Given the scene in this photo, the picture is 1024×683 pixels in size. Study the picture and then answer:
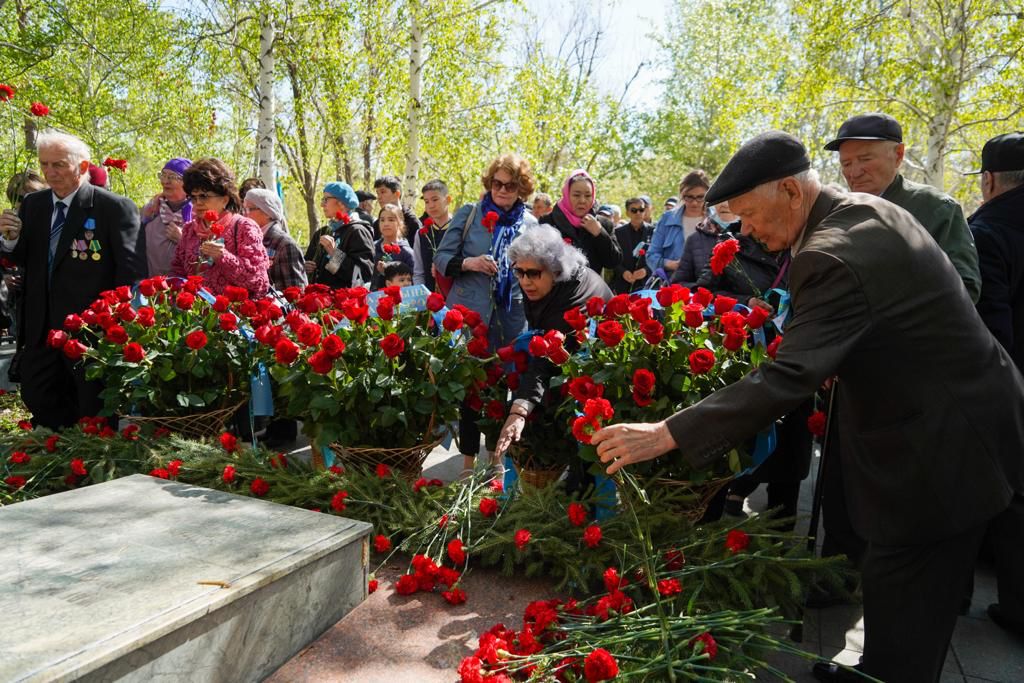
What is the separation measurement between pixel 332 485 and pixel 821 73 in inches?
455

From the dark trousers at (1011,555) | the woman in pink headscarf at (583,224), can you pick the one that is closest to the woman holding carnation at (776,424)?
the dark trousers at (1011,555)

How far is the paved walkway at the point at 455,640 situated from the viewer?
6.73 ft

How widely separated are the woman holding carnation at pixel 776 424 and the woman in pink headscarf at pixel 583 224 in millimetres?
1166

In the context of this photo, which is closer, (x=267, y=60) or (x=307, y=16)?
(x=267, y=60)

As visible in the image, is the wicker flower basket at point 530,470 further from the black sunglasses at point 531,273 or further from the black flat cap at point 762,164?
the black flat cap at point 762,164

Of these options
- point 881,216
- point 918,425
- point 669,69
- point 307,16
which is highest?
point 669,69

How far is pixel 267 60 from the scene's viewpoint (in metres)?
10.3

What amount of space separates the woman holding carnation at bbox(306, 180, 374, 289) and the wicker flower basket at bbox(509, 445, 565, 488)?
3392mm

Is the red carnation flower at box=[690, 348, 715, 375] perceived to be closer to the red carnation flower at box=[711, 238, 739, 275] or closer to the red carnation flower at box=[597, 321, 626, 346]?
the red carnation flower at box=[597, 321, 626, 346]

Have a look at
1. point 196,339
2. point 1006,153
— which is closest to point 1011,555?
point 1006,153

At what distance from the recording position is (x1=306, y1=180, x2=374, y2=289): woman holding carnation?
6.32 meters

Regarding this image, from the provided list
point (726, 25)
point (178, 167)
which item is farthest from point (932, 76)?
point (726, 25)

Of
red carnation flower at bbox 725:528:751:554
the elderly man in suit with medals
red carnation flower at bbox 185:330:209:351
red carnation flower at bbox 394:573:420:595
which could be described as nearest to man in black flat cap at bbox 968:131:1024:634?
red carnation flower at bbox 725:528:751:554

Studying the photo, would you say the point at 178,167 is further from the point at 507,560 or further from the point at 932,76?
the point at 932,76
